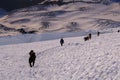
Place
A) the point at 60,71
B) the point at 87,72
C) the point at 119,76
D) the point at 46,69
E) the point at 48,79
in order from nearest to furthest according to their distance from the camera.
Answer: the point at 119,76 < the point at 87,72 < the point at 48,79 < the point at 60,71 < the point at 46,69

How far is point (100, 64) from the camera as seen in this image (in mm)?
20766

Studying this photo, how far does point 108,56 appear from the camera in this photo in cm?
2227

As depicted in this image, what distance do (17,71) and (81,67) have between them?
6.23m

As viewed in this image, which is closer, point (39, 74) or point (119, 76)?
point (119, 76)

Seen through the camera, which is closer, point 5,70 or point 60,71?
point 60,71

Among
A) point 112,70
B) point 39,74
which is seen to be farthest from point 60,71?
point 112,70

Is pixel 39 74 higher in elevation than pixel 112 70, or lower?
lower

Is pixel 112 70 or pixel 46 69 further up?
pixel 112 70

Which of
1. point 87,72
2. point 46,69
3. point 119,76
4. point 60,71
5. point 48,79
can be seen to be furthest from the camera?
point 46,69

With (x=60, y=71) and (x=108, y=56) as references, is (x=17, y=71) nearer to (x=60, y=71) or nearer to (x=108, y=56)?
(x=60, y=71)

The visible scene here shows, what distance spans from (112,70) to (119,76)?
115cm

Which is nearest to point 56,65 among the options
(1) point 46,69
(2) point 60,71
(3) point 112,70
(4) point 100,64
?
(1) point 46,69

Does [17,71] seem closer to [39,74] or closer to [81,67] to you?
[39,74]

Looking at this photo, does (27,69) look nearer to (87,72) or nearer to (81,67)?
(81,67)
